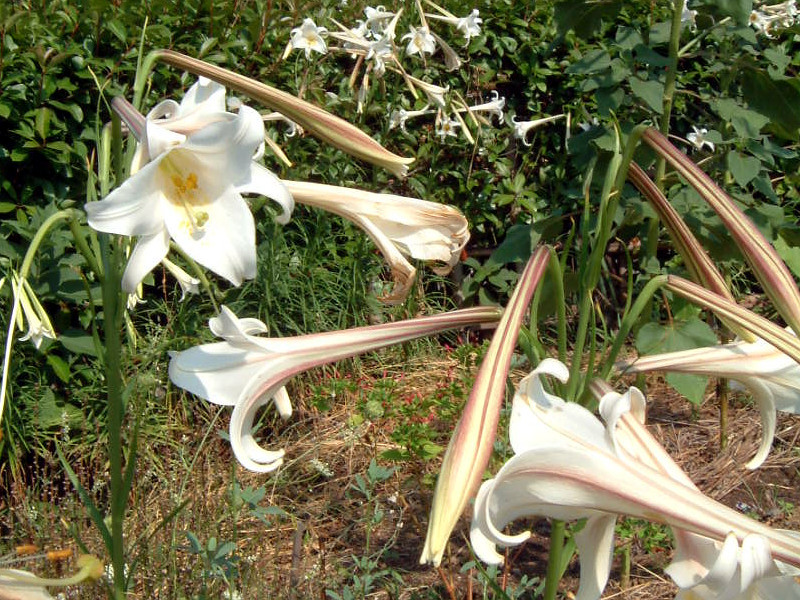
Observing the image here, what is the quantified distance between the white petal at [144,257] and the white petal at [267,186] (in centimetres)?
13

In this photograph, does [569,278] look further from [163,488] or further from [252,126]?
[163,488]

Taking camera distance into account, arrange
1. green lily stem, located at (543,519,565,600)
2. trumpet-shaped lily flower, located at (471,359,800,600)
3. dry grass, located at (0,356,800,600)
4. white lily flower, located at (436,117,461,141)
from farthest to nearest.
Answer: white lily flower, located at (436,117,461,141), dry grass, located at (0,356,800,600), green lily stem, located at (543,519,565,600), trumpet-shaped lily flower, located at (471,359,800,600)

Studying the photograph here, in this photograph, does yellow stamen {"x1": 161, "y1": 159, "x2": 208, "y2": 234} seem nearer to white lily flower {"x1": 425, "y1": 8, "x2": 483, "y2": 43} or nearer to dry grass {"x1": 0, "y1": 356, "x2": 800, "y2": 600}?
dry grass {"x1": 0, "y1": 356, "x2": 800, "y2": 600}

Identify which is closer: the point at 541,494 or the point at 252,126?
the point at 541,494

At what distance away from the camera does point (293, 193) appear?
4.07 ft

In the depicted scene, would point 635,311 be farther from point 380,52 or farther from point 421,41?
point 421,41

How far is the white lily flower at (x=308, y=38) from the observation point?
3.36 metres

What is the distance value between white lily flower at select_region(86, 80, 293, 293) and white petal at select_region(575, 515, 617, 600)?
1.76ft

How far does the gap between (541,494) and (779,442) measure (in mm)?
2786

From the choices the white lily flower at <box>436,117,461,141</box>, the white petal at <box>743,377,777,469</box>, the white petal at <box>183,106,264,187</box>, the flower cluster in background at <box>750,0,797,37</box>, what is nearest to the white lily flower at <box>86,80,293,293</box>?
the white petal at <box>183,106,264,187</box>

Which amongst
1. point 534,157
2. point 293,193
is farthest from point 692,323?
point 534,157

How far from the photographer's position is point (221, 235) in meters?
1.19

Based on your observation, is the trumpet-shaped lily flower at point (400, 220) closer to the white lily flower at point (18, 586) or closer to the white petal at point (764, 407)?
the white petal at point (764, 407)

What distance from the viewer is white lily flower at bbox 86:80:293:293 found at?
109 centimetres
